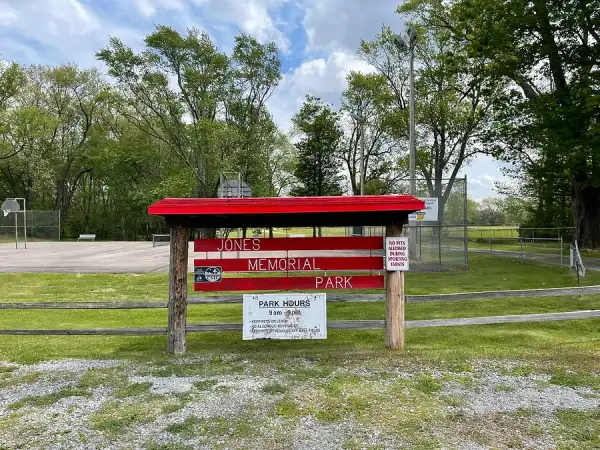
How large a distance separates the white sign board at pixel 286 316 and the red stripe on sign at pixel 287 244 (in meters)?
0.62

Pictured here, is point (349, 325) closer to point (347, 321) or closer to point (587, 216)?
point (347, 321)

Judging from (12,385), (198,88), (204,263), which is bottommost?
(12,385)

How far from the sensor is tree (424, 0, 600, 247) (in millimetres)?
16422

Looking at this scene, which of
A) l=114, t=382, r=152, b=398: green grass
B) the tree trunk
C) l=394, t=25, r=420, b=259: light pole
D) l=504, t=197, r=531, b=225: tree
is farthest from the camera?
l=504, t=197, r=531, b=225: tree

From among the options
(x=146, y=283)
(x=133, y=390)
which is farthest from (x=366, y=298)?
(x=146, y=283)

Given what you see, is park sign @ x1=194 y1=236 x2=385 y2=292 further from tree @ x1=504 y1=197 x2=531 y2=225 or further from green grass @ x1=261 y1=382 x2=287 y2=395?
tree @ x1=504 y1=197 x2=531 y2=225

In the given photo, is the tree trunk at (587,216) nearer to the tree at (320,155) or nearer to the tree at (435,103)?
the tree at (435,103)

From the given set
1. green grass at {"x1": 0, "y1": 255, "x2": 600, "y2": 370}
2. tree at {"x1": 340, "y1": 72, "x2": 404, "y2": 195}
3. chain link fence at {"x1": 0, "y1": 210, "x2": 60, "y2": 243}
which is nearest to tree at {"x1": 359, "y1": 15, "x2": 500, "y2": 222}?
tree at {"x1": 340, "y1": 72, "x2": 404, "y2": 195}

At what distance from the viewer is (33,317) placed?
8.13m

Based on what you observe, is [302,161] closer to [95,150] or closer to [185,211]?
[95,150]

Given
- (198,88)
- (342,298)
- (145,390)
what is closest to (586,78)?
(342,298)

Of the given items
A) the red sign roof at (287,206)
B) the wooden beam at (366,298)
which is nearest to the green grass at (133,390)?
the wooden beam at (366,298)

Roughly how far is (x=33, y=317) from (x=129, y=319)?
1.85m

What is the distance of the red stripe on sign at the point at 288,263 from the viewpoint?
5.64 m
